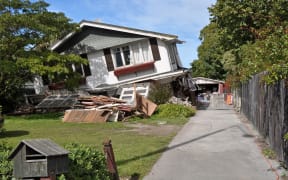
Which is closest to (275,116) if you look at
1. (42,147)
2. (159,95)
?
(42,147)

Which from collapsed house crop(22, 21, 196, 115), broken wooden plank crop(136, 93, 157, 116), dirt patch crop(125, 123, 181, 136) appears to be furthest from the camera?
collapsed house crop(22, 21, 196, 115)

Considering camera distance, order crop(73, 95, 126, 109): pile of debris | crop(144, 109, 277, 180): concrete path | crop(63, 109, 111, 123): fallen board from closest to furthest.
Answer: crop(144, 109, 277, 180): concrete path
crop(63, 109, 111, 123): fallen board
crop(73, 95, 126, 109): pile of debris

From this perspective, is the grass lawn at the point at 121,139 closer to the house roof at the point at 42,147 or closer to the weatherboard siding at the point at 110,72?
the house roof at the point at 42,147

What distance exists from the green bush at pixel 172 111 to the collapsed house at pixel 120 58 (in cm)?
335

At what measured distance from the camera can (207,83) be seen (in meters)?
72.3

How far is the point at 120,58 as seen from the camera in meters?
31.0

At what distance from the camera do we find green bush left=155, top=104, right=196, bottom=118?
2345cm

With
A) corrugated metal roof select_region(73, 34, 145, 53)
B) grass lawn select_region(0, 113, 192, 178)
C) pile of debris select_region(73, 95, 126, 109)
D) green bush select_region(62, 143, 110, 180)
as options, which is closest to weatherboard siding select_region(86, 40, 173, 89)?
corrugated metal roof select_region(73, 34, 145, 53)

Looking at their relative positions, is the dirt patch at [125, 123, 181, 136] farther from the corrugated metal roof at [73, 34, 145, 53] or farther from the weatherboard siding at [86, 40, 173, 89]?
the corrugated metal roof at [73, 34, 145, 53]

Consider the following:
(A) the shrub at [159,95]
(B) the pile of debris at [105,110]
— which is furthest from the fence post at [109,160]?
(A) the shrub at [159,95]

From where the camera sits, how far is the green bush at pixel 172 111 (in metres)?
23.5

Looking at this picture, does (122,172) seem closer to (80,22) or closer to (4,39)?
(4,39)

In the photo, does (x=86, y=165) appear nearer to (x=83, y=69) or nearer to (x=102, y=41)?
(x=102, y=41)

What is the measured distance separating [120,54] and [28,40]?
Result: 760cm
